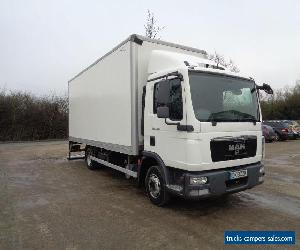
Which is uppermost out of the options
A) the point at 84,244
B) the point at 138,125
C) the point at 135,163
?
the point at 138,125

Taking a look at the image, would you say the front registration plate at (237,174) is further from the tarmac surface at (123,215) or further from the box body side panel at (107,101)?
the box body side panel at (107,101)

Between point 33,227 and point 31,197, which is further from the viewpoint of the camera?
point 31,197

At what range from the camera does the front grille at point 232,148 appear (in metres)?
6.01

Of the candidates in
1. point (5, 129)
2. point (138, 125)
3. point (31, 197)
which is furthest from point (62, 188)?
point (5, 129)

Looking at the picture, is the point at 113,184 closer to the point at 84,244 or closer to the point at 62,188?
the point at 62,188

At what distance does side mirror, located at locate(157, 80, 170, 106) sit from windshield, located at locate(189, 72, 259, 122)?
0.51 meters

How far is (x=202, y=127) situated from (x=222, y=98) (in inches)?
34.1

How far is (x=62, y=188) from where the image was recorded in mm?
8914

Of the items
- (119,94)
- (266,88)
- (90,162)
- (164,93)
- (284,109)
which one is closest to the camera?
(164,93)

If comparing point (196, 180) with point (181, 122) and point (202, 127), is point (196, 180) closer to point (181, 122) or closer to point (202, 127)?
point (202, 127)

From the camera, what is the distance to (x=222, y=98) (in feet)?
20.8

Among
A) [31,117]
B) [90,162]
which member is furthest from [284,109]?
[90,162]

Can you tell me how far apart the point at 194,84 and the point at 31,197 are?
4.77 m

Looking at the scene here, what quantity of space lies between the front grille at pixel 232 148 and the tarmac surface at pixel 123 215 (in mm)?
1133
